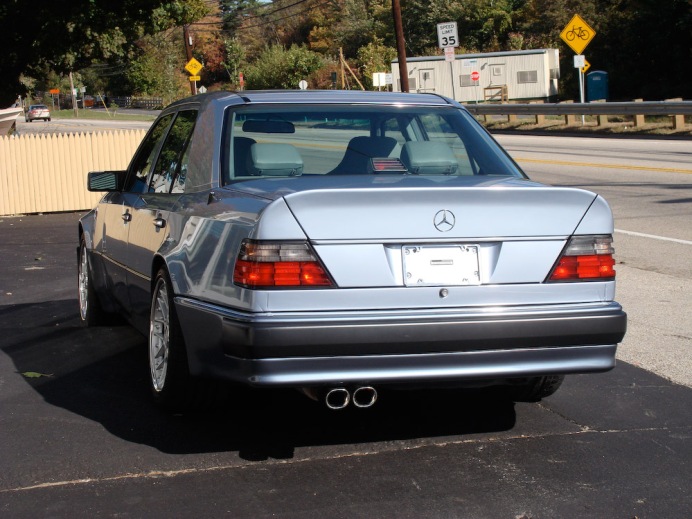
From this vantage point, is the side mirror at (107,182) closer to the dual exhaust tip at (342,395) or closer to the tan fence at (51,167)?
the dual exhaust tip at (342,395)

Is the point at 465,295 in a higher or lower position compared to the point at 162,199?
lower

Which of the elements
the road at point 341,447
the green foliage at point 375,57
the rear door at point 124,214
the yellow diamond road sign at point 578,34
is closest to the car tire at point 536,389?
the road at point 341,447

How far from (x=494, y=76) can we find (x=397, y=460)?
54873 mm

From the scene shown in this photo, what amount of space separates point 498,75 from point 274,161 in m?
54.1

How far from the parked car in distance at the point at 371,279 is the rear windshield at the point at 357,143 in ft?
0.06

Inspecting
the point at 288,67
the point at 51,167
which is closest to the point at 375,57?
the point at 288,67

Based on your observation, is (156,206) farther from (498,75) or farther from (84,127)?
(84,127)

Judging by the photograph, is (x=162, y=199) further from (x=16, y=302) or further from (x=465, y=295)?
(x=16, y=302)

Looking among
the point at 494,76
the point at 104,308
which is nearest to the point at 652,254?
the point at 104,308

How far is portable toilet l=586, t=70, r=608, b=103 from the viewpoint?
164 ft

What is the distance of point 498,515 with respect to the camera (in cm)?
394

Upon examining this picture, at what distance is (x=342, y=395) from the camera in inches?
175

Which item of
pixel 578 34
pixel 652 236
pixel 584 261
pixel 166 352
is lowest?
pixel 652 236

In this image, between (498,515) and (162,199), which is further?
(162,199)
